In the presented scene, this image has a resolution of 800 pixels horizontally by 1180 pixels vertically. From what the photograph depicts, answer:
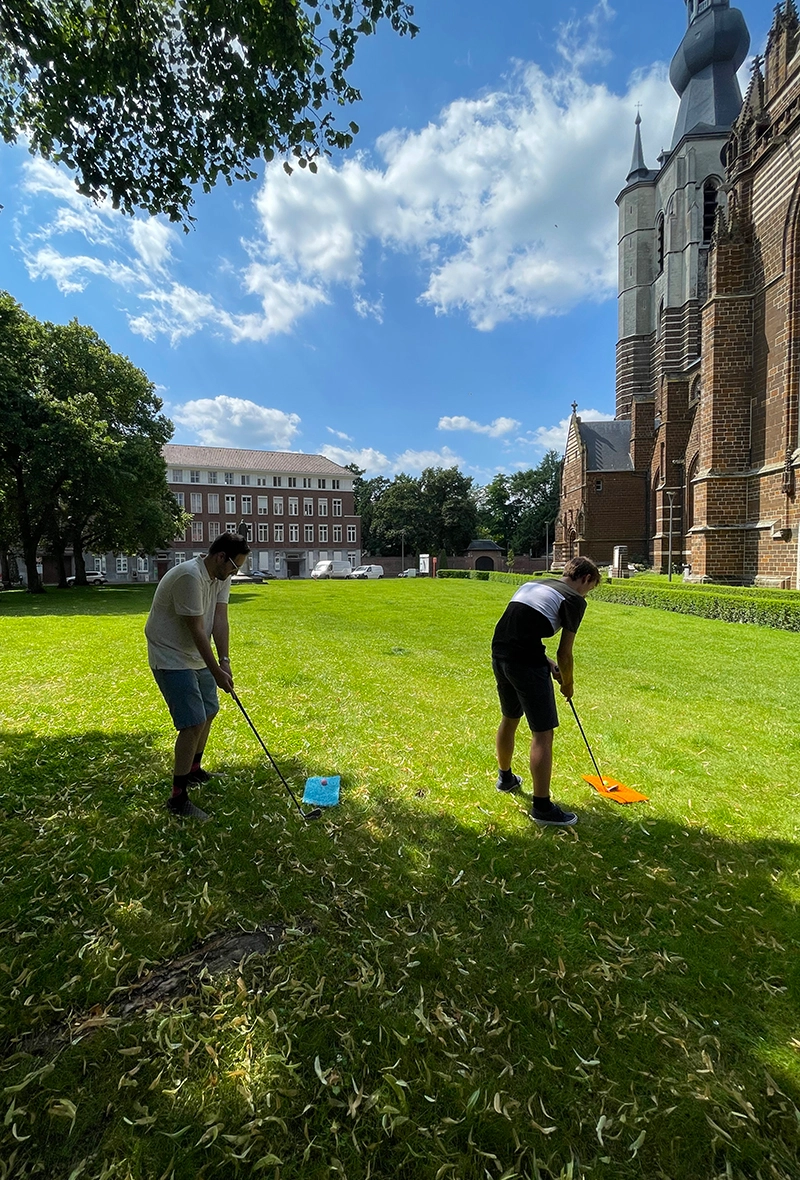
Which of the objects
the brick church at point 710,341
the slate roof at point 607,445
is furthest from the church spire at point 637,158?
the slate roof at point 607,445

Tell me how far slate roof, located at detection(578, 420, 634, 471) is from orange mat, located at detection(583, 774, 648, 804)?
37.1 metres

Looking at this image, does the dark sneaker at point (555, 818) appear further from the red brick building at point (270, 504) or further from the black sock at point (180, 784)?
the red brick building at point (270, 504)

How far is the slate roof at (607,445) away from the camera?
124ft

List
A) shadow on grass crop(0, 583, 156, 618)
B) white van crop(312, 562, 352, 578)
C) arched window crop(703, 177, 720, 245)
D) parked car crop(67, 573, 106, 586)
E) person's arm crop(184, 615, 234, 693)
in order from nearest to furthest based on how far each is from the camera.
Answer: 1. person's arm crop(184, 615, 234, 693)
2. shadow on grass crop(0, 583, 156, 618)
3. arched window crop(703, 177, 720, 245)
4. parked car crop(67, 573, 106, 586)
5. white van crop(312, 562, 352, 578)

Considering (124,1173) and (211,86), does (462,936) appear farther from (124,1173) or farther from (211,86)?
(211,86)

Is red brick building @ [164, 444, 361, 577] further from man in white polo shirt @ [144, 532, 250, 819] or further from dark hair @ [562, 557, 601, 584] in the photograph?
dark hair @ [562, 557, 601, 584]

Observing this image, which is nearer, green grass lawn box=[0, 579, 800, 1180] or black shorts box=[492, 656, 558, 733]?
green grass lawn box=[0, 579, 800, 1180]

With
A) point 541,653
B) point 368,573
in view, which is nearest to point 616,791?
point 541,653

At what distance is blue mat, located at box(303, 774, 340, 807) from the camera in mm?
4045

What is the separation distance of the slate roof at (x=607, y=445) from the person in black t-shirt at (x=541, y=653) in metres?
37.5

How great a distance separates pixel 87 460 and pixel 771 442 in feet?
88.3

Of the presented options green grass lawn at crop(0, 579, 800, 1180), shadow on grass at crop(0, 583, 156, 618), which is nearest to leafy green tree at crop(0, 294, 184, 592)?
shadow on grass at crop(0, 583, 156, 618)

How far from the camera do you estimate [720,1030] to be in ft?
7.17

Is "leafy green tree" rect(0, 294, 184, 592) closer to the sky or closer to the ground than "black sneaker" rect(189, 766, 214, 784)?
closer to the sky
